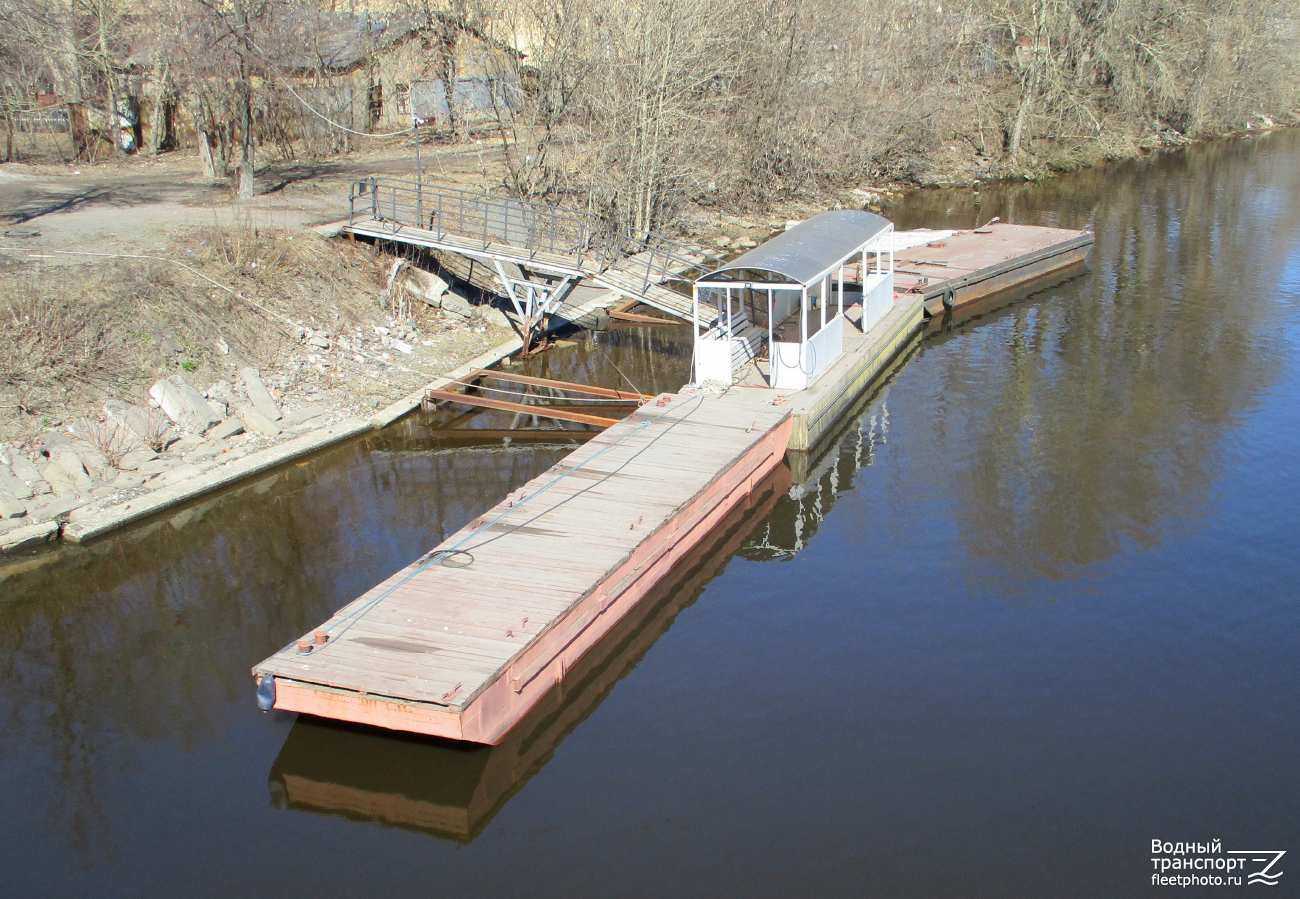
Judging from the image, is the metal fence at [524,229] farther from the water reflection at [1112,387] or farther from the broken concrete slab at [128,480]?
the broken concrete slab at [128,480]

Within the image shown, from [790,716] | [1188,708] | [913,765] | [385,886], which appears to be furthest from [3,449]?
[1188,708]

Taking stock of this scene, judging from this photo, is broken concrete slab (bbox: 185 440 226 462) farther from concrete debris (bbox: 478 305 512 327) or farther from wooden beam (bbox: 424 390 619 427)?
concrete debris (bbox: 478 305 512 327)

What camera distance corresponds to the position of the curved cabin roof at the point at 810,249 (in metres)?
19.4

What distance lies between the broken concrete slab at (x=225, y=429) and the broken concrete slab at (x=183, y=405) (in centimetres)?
11

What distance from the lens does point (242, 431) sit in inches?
763

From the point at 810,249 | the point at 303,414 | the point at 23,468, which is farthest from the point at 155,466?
the point at 810,249

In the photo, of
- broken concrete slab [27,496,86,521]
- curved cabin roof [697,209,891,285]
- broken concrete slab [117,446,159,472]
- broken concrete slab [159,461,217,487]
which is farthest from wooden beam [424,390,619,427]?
broken concrete slab [27,496,86,521]

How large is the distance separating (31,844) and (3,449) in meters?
9.05

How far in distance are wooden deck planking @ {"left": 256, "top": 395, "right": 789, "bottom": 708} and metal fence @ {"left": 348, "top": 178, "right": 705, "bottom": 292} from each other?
6924mm

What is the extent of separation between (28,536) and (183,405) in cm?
400

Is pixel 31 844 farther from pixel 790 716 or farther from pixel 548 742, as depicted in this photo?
pixel 790 716

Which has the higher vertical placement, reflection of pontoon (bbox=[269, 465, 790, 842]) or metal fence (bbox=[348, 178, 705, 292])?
metal fence (bbox=[348, 178, 705, 292])

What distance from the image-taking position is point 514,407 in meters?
20.5

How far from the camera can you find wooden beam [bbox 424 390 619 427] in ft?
66.1
